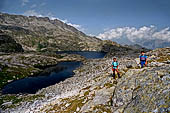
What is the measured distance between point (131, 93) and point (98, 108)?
14.6 feet

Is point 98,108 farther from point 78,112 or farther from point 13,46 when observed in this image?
point 13,46

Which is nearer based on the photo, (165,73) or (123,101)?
(165,73)

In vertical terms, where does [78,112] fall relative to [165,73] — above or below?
below

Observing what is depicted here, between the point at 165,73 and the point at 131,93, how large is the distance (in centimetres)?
435

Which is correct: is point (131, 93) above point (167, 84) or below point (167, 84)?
below

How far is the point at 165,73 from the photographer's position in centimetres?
1329

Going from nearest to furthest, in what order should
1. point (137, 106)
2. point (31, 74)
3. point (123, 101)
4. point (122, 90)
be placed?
point (137, 106) → point (123, 101) → point (122, 90) → point (31, 74)

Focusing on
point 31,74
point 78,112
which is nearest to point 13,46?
point 31,74

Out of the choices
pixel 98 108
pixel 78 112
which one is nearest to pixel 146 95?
pixel 98 108

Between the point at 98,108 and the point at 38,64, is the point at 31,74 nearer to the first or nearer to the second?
the point at 38,64

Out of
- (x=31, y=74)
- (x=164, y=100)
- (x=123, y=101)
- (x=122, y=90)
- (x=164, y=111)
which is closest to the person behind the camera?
(x=164, y=111)

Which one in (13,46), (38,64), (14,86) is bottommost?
(14,86)

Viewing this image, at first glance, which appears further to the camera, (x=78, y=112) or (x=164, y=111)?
(x=78, y=112)

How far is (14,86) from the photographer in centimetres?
6238
